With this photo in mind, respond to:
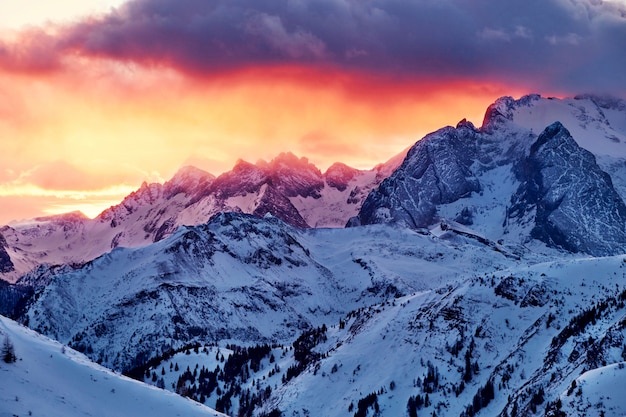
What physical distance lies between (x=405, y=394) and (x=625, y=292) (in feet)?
184

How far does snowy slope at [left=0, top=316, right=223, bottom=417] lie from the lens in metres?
66.2

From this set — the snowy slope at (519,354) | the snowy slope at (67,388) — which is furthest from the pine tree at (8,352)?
the snowy slope at (519,354)

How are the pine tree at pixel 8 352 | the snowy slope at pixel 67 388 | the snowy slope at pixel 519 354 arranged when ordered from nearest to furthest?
1. the snowy slope at pixel 67 388
2. the pine tree at pixel 8 352
3. the snowy slope at pixel 519 354

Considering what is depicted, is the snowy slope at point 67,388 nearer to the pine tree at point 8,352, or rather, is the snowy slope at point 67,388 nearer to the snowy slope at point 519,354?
the pine tree at point 8,352

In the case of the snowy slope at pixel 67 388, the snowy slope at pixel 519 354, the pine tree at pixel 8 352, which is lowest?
the snowy slope at pixel 519 354

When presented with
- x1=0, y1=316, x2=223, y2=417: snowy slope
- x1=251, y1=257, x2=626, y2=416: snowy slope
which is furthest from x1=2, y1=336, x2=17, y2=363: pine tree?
x1=251, y1=257, x2=626, y2=416: snowy slope

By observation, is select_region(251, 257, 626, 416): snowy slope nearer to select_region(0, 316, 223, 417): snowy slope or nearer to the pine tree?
select_region(0, 316, 223, 417): snowy slope

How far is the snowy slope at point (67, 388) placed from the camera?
66250 millimetres

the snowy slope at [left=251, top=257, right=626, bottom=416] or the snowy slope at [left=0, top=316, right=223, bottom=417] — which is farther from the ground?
the snowy slope at [left=0, top=316, right=223, bottom=417]

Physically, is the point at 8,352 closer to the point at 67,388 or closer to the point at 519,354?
the point at 67,388

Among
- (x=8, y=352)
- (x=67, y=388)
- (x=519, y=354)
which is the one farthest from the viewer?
(x=519, y=354)

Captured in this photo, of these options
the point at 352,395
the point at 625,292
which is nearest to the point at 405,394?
the point at 352,395

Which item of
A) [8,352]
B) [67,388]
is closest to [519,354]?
[67,388]

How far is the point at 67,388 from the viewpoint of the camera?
71.8 m
